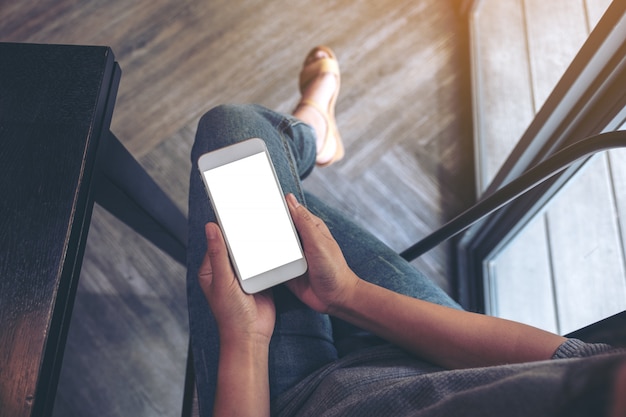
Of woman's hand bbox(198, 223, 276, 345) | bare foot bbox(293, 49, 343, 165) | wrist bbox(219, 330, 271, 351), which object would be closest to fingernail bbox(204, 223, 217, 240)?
woman's hand bbox(198, 223, 276, 345)

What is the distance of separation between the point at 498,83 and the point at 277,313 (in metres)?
0.88

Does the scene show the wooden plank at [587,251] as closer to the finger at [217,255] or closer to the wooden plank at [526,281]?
the wooden plank at [526,281]

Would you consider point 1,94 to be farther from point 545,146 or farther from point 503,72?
point 503,72

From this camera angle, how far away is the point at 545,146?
71 cm

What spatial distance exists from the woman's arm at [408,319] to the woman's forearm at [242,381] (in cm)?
10

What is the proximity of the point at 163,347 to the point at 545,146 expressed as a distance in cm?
84

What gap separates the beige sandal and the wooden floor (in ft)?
0.20

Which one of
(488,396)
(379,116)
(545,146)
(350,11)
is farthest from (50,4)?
(488,396)

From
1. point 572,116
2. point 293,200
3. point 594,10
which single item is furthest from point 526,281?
point 293,200

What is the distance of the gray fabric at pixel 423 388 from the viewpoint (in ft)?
1.00

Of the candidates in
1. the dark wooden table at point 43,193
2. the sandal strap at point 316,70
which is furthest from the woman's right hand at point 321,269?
the sandal strap at point 316,70

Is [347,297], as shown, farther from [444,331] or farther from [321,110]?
[321,110]

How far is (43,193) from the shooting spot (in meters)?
0.42

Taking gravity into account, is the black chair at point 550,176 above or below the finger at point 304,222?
below
